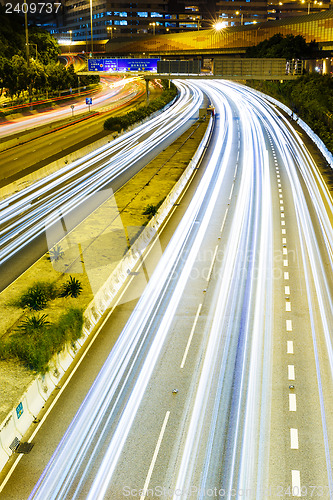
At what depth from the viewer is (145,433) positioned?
1647cm

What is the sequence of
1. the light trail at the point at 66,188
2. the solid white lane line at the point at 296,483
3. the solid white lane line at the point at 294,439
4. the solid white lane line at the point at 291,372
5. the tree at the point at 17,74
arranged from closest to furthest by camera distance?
the solid white lane line at the point at 296,483 → the solid white lane line at the point at 294,439 → the solid white lane line at the point at 291,372 → the light trail at the point at 66,188 → the tree at the point at 17,74

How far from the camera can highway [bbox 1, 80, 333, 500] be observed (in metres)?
14.9

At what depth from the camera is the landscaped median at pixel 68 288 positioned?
17422mm

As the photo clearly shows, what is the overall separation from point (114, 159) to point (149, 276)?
102ft

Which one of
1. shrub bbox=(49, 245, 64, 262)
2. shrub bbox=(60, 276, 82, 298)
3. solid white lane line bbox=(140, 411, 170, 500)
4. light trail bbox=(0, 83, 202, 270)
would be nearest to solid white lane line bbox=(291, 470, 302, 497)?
solid white lane line bbox=(140, 411, 170, 500)

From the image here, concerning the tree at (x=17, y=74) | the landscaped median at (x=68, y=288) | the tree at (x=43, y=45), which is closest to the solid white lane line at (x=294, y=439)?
the landscaped median at (x=68, y=288)

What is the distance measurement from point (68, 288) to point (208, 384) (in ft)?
28.0

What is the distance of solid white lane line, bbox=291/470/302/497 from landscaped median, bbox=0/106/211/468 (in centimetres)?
792

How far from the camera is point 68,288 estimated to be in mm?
24375

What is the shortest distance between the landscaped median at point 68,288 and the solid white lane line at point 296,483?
792 cm

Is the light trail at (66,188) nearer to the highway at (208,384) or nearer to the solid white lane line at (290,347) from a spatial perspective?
the highway at (208,384)

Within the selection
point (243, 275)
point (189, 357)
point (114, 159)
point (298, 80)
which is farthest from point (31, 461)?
point (298, 80)

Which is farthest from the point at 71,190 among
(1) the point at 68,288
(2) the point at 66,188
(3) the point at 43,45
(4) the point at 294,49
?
(3) the point at 43,45

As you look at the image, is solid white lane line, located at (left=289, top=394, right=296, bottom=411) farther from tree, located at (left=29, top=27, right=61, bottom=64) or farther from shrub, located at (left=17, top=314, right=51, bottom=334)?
tree, located at (left=29, top=27, right=61, bottom=64)
